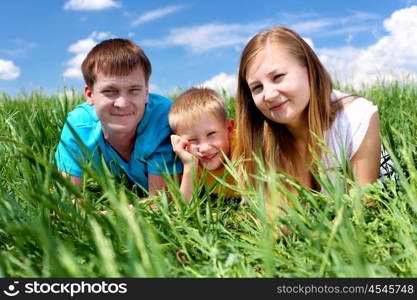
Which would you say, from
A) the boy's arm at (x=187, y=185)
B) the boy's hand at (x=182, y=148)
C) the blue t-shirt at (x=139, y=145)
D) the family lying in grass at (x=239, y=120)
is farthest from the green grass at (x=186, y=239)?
the blue t-shirt at (x=139, y=145)

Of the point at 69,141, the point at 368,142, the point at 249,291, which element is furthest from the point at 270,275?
the point at 69,141

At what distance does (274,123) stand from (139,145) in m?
0.78

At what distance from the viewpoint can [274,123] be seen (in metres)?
2.66

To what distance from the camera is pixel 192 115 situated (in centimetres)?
256

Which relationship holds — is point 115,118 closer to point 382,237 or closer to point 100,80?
point 100,80

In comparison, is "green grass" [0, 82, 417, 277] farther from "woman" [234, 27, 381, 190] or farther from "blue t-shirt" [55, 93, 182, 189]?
"blue t-shirt" [55, 93, 182, 189]

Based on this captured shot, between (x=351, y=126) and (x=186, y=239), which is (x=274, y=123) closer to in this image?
(x=351, y=126)

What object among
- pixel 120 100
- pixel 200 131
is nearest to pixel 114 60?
pixel 120 100

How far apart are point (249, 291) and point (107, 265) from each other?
32 centimetres

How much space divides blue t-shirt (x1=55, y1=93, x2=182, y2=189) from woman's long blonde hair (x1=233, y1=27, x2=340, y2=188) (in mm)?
428

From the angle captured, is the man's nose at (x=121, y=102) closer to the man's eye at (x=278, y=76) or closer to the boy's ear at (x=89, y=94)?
the boy's ear at (x=89, y=94)

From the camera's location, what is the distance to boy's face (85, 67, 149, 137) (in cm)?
265

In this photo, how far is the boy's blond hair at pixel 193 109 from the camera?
2570mm

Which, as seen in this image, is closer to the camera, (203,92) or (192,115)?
(192,115)
